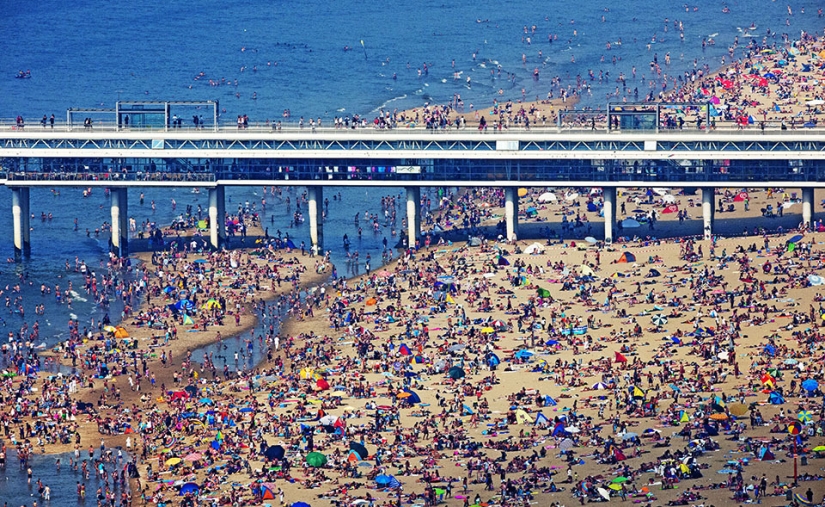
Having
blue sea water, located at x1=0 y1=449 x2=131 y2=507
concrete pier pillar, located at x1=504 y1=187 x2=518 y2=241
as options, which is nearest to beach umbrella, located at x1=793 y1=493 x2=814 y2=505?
blue sea water, located at x1=0 y1=449 x2=131 y2=507

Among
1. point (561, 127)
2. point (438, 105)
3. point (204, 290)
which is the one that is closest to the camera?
point (204, 290)

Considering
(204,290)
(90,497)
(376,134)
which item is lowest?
(90,497)

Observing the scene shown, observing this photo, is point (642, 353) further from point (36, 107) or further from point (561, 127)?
point (36, 107)

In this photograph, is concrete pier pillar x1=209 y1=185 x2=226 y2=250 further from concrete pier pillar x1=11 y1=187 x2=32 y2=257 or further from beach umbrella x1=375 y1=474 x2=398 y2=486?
beach umbrella x1=375 y1=474 x2=398 y2=486

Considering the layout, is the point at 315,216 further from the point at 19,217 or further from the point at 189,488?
the point at 189,488

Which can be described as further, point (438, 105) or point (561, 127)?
Answer: point (438, 105)

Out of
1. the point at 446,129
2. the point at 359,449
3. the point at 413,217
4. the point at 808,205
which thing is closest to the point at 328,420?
the point at 359,449

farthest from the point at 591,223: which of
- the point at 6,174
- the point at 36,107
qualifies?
the point at 36,107
